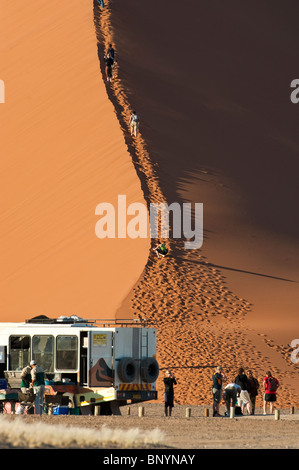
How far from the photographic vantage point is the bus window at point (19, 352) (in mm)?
25812

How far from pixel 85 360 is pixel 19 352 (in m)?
1.80

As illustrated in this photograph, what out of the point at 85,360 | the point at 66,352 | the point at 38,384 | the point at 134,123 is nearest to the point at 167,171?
the point at 134,123

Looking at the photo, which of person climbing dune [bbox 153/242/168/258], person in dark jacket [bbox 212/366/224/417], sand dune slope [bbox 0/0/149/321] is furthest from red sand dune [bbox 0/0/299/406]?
person in dark jacket [bbox 212/366/224/417]

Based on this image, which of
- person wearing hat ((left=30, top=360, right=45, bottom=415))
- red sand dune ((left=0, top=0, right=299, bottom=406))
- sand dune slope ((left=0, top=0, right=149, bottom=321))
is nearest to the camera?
person wearing hat ((left=30, top=360, right=45, bottom=415))

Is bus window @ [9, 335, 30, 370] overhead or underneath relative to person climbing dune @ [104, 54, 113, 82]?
underneath

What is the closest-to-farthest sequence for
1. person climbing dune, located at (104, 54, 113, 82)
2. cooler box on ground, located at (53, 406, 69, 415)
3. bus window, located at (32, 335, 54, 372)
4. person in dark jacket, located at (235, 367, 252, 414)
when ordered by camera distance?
cooler box on ground, located at (53, 406, 69, 415) → bus window, located at (32, 335, 54, 372) → person in dark jacket, located at (235, 367, 252, 414) → person climbing dune, located at (104, 54, 113, 82)

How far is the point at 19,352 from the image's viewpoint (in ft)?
85.0

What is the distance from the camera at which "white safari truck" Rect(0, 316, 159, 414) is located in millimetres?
24953

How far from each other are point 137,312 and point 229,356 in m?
3.50

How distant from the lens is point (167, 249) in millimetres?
38438

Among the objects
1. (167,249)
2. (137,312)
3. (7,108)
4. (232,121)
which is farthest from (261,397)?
(7,108)

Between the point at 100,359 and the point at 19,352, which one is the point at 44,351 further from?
the point at 100,359

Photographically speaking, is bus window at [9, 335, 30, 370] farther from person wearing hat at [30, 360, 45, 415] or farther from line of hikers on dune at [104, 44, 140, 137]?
line of hikers on dune at [104, 44, 140, 137]

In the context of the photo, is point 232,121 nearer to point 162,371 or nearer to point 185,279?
point 185,279
